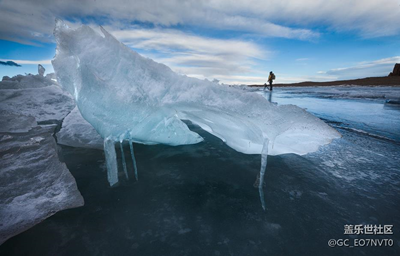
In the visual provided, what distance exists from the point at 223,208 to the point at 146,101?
1.68m

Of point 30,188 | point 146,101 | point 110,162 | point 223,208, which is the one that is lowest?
point 223,208

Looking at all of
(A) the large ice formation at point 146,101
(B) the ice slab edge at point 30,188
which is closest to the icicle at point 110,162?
(A) the large ice formation at point 146,101

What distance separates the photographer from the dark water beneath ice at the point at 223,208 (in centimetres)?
140

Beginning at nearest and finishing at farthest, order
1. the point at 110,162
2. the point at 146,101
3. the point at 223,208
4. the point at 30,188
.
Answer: the point at 223,208 → the point at 30,188 → the point at 110,162 → the point at 146,101

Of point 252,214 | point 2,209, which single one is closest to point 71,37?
point 2,209

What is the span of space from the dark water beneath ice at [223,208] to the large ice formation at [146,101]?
1.34 feet

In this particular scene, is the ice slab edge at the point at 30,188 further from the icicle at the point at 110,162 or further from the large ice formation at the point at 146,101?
the large ice formation at the point at 146,101

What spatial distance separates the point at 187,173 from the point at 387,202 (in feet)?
7.33

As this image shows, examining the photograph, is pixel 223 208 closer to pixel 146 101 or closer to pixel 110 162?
pixel 110 162

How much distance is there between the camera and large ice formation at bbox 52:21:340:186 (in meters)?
2.26

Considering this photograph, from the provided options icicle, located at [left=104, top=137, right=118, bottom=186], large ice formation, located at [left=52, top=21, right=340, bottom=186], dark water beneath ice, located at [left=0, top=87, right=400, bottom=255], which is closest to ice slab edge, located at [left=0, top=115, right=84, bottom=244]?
dark water beneath ice, located at [left=0, top=87, right=400, bottom=255]

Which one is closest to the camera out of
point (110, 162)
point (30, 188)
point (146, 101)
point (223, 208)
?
point (223, 208)

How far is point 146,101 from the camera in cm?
246

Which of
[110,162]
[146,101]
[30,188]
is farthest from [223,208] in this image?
[30,188]
